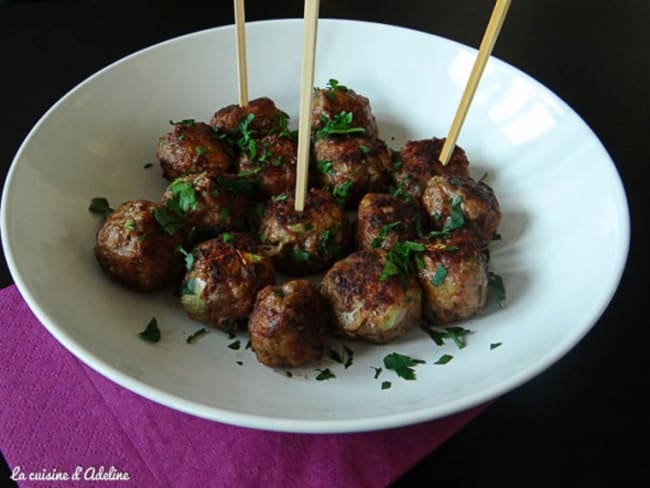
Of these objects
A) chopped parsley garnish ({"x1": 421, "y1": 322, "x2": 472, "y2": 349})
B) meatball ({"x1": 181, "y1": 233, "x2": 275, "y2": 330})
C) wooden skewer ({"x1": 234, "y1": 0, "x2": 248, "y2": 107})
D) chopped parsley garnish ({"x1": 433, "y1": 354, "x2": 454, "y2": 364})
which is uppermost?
wooden skewer ({"x1": 234, "y1": 0, "x2": 248, "y2": 107})

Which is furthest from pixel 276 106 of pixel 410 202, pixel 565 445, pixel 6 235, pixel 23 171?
pixel 565 445

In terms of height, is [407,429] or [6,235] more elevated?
[6,235]

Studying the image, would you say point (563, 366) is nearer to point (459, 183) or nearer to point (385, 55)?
point (459, 183)

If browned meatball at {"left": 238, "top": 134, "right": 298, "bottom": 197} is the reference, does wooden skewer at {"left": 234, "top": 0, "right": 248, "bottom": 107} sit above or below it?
above

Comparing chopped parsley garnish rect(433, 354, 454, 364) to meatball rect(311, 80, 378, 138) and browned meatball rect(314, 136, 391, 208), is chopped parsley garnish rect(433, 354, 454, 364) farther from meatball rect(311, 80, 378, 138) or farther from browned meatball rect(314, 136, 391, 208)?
meatball rect(311, 80, 378, 138)

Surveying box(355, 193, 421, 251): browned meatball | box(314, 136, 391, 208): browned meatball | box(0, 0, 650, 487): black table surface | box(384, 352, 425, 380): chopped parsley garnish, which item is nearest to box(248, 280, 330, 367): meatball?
box(384, 352, 425, 380): chopped parsley garnish

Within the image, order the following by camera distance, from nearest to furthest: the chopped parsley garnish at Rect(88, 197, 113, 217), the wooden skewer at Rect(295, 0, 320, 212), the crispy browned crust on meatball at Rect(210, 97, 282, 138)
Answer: the wooden skewer at Rect(295, 0, 320, 212), the chopped parsley garnish at Rect(88, 197, 113, 217), the crispy browned crust on meatball at Rect(210, 97, 282, 138)
